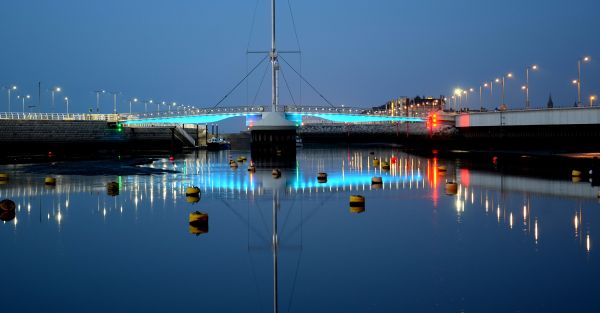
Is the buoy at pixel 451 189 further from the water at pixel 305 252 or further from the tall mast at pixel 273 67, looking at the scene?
the tall mast at pixel 273 67

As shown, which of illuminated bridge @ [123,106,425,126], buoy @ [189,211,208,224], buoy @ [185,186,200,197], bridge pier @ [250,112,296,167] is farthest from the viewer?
illuminated bridge @ [123,106,425,126]

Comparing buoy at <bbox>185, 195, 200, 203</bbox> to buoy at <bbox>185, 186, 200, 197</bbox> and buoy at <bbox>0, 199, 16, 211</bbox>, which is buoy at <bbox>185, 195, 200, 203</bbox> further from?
buoy at <bbox>0, 199, 16, 211</bbox>

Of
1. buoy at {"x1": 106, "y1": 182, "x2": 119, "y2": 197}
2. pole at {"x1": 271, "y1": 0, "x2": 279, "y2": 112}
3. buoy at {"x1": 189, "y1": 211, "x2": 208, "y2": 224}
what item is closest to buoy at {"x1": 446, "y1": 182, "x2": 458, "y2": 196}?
buoy at {"x1": 189, "y1": 211, "x2": 208, "y2": 224}

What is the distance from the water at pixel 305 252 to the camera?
51.4 feet

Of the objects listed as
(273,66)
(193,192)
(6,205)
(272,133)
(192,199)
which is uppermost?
(273,66)

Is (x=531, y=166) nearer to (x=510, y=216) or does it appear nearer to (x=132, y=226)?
(x=510, y=216)

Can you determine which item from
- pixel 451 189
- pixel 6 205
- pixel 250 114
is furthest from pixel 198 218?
pixel 250 114

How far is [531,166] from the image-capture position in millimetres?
58656

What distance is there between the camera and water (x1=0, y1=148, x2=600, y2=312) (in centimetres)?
1568

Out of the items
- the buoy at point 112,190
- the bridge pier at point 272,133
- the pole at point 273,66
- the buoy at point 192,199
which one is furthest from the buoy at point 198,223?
the pole at point 273,66

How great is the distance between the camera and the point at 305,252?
21047 millimetres

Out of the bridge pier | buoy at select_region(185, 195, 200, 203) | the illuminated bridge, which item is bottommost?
buoy at select_region(185, 195, 200, 203)

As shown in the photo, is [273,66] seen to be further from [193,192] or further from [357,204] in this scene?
[357,204]

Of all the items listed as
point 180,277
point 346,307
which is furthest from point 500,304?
point 180,277
